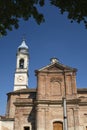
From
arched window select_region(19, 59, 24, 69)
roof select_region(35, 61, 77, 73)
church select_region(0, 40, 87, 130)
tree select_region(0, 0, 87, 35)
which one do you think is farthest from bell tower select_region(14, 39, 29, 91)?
tree select_region(0, 0, 87, 35)

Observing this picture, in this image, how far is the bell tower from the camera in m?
58.4

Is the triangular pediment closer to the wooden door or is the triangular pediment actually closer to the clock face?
the wooden door

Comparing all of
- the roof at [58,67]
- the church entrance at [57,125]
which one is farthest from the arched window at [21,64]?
the church entrance at [57,125]

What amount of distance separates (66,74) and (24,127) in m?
9.32

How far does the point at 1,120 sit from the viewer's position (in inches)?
1313

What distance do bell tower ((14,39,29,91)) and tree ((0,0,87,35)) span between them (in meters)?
52.0

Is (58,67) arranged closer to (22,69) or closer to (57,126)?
(57,126)

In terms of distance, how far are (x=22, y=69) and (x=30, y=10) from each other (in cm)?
5482

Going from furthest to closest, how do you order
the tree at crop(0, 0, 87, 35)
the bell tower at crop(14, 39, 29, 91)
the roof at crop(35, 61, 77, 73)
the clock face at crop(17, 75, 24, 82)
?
the clock face at crop(17, 75, 24, 82) < the bell tower at crop(14, 39, 29, 91) < the roof at crop(35, 61, 77, 73) < the tree at crop(0, 0, 87, 35)

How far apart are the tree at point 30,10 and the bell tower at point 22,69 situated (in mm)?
51978

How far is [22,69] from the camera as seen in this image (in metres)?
60.4

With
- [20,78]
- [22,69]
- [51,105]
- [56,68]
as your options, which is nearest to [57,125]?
[51,105]

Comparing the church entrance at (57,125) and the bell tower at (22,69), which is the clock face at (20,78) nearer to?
the bell tower at (22,69)

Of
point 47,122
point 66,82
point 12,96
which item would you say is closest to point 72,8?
point 47,122
